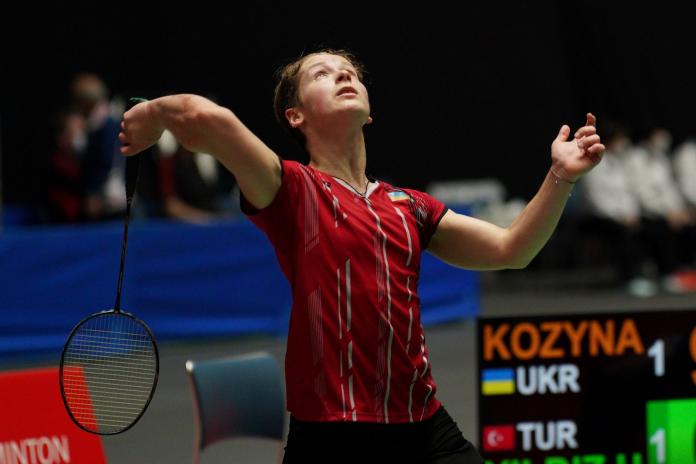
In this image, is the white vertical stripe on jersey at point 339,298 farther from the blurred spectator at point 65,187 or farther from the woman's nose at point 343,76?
the blurred spectator at point 65,187

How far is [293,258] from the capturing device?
2.70 meters

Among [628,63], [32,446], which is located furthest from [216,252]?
[628,63]

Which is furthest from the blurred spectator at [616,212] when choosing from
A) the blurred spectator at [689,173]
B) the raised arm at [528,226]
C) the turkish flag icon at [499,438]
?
the raised arm at [528,226]

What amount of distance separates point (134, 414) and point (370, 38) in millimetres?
11403

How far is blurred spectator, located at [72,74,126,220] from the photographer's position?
8.68m

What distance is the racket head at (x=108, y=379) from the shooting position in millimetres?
3180

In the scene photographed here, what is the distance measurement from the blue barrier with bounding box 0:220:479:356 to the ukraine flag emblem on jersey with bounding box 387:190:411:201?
5207 millimetres

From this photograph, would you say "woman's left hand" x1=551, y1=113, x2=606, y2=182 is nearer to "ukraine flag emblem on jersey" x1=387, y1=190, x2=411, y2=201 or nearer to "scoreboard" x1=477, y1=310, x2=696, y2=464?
"ukraine flag emblem on jersey" x1=387, y1=190, x2=411, y2=201

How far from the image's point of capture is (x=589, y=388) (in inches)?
154

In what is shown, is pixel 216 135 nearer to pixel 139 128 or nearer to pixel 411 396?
pixel 139 128

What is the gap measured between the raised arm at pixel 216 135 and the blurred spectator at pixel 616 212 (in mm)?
9911

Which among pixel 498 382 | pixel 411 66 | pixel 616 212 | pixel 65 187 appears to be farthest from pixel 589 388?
pixel 411 66

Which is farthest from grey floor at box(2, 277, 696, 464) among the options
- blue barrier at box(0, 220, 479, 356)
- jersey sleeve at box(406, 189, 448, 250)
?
jersey sleeve at box(406, 189, 448, 250)

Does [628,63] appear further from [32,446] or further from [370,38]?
[32,446]
